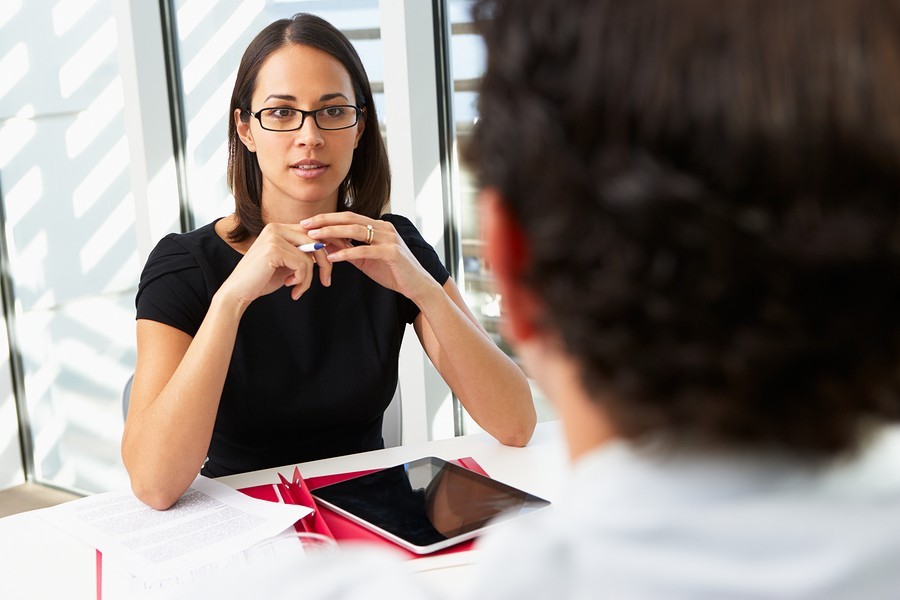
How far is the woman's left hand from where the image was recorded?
5.41ft

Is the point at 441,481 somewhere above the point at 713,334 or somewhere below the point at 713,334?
below

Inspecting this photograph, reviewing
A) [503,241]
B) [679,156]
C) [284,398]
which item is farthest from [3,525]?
[679,156]

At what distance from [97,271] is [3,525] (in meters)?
2.52

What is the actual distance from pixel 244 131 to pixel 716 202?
1.66 metres

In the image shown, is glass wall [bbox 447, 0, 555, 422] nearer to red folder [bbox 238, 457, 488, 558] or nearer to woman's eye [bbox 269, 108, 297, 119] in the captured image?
woman's eye [bbox 269, 108, 297, 119]

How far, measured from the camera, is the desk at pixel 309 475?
1192mm

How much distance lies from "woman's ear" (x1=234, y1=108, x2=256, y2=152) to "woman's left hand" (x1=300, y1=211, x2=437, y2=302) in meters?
0.35

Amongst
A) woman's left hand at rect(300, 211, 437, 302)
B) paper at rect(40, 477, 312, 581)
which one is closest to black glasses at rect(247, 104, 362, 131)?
woman's left hand at rect(300, 211, 437, 302)

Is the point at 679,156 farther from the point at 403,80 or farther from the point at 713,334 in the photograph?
the point at 403,80

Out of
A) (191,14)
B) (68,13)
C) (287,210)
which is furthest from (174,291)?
(68,13)

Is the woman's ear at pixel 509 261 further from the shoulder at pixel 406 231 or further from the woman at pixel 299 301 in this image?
the shoulder at pixel 406 231

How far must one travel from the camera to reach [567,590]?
16.9 inches

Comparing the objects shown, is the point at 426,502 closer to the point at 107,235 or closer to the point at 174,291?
the point at 174,291

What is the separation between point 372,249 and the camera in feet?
5.49
